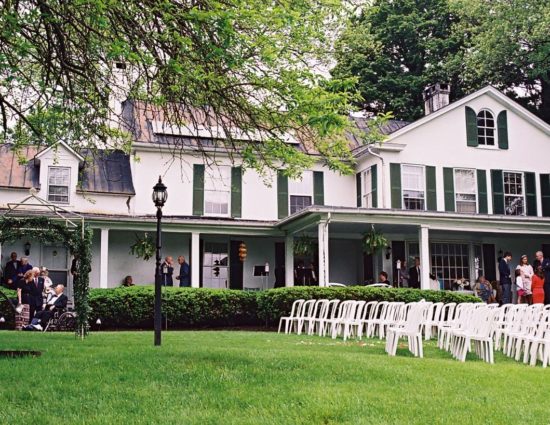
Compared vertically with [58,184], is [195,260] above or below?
below

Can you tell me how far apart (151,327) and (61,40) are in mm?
11804

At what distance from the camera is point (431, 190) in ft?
81.9

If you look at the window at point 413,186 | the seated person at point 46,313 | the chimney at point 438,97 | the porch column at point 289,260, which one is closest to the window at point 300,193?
the porch column at point 289,260

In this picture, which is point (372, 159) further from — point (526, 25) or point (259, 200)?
point (526, 25)

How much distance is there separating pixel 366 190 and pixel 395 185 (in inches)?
50.1

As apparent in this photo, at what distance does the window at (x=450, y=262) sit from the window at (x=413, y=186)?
161 centimetres

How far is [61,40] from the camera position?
9.26m

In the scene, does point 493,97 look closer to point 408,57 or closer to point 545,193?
point 545,193

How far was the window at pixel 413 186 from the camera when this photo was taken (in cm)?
2466

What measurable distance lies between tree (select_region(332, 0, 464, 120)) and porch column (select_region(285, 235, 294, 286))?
14870 mm

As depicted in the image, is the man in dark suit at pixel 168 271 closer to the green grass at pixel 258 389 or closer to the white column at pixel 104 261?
the white column at pixel 104 261

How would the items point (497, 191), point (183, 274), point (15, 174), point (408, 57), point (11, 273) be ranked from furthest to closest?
point (408, 57) → point (497, 191) → point (15, 174) → point (183, 274) → point (11, 273)

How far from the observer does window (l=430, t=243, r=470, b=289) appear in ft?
83.0

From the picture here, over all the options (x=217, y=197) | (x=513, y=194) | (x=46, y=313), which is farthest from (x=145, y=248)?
(x=513, y=194)
